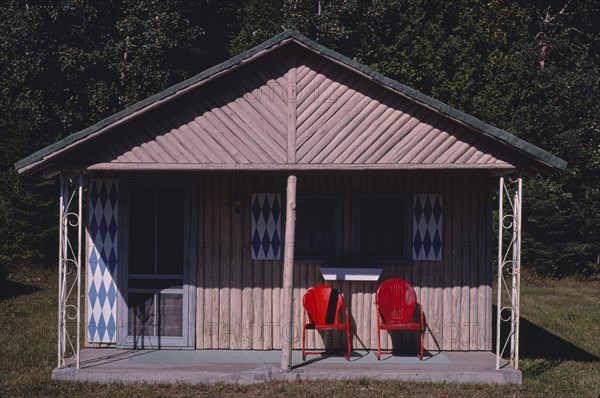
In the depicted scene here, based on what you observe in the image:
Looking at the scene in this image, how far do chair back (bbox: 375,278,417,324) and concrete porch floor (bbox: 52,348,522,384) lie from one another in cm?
55

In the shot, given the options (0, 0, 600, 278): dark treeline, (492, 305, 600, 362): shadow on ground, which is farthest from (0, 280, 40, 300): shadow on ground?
(492, 305, 600, 362): shadow on ground

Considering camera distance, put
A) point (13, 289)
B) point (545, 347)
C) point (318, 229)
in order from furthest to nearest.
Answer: point (13, 289)
point (545, 347)
point (318, 229)

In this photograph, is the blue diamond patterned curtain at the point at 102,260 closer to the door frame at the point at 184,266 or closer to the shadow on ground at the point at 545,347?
the door frame at the point at 184,266

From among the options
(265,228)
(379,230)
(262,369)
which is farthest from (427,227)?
(262,369)

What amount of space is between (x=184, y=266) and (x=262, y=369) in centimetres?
209

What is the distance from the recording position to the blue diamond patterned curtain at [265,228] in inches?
433

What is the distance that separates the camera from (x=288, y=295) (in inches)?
379

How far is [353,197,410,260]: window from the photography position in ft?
36.6

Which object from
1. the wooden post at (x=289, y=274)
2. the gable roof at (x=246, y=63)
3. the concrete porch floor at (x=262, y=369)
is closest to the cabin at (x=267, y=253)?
the concrete porch floor at (x=262, y=369)

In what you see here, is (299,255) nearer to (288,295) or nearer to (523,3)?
(288,295)

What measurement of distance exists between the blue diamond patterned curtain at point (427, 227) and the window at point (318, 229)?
3.45 ft

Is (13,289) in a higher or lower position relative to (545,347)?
higher

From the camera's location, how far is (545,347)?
41.1ft

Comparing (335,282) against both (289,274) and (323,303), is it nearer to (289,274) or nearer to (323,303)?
(323,303)
